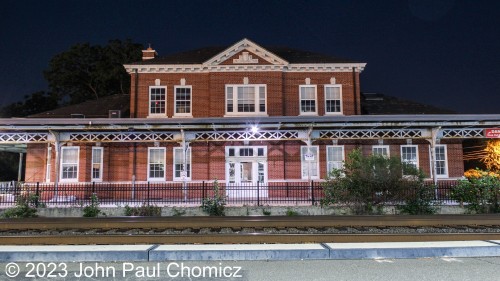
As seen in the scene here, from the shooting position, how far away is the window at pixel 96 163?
76.8 ft

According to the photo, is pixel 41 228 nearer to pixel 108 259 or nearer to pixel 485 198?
pixel 108 259

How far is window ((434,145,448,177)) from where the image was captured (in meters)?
23.6

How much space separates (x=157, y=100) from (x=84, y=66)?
107ft

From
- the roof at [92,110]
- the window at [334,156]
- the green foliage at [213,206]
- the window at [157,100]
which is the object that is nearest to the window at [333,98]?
the window at [334,156]

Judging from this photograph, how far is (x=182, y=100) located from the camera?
24.4m

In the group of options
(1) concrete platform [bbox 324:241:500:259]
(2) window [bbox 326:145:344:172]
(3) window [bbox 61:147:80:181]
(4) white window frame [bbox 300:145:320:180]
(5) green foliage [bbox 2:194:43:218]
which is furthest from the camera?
(2) window [bbox 326:145:344:172]

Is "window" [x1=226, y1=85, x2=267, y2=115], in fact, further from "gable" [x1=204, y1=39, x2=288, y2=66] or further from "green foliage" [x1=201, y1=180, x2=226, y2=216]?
"green foliage" [x1=201, y1=180, x2=226, y2=216]

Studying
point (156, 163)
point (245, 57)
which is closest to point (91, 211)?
point (156, 163)

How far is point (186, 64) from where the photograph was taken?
24.1 m

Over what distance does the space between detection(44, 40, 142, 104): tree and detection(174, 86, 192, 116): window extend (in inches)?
1146

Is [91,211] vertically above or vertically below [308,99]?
below

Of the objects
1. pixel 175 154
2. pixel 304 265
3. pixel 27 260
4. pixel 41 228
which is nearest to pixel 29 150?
pixel 175 154

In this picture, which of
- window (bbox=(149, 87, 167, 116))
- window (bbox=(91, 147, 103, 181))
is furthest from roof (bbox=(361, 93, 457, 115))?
window (bbox=(91, 147, 103, 181))

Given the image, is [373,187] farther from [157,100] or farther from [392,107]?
[157,100]
